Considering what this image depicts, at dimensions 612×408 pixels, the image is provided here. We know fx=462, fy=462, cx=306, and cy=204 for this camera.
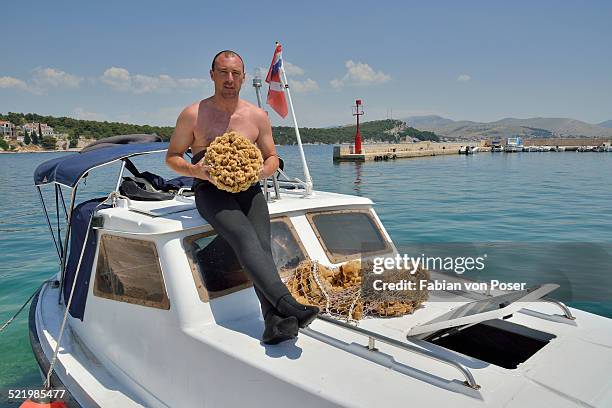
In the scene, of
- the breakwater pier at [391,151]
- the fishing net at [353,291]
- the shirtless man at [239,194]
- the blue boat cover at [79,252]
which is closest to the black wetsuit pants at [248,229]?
the shirtless man at [239,194]

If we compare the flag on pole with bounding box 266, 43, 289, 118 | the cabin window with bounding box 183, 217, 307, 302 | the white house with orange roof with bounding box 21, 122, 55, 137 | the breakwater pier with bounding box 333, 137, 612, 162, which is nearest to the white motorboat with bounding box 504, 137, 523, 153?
the breakwater pier with bounding box 333, 137, 612, 162

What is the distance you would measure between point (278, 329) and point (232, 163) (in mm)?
1108

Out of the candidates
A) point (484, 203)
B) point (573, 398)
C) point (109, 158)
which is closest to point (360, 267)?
point (573, 398)

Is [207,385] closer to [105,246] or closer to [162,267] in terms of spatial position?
[162,267]

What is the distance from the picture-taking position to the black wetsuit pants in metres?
2.97

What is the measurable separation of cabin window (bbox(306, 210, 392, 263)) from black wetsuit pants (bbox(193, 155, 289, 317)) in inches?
45.9

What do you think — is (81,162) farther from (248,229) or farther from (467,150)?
(467,150)

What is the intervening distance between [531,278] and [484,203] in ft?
36.9

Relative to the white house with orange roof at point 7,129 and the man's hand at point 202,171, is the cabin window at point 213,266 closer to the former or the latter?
the man's hand at point 202,171

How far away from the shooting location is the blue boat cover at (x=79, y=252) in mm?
4203

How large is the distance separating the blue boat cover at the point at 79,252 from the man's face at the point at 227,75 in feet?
6.15

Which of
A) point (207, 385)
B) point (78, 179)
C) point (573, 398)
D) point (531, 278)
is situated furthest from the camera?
point (531, 278)

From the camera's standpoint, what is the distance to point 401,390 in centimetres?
245

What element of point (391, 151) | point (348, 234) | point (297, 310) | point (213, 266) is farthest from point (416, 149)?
point (297, 310)
